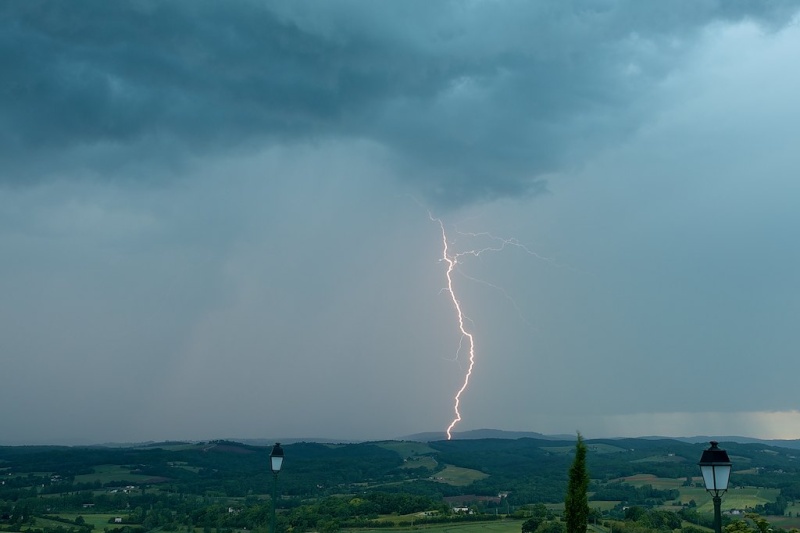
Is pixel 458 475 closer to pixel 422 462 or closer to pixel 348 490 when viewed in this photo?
pixel 422 462

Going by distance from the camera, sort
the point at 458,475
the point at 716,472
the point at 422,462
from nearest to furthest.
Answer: the point at 716,472 < the point at 458,475 < the point at 422,462

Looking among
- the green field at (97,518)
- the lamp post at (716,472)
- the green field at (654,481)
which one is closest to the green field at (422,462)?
the green field at (654,481)

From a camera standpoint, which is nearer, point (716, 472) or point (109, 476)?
point (716, 472)

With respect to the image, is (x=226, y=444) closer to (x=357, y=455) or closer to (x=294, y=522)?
(x=357, y=455)

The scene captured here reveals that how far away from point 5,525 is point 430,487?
73.8m

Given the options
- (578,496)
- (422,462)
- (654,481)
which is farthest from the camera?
(422,462)

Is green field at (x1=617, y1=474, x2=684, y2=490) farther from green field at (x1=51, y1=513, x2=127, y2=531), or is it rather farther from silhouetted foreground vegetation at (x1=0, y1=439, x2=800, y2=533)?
green field at (x1=51, y1=513, x2=127, y2=531)

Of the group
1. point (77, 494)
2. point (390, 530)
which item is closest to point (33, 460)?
point (77, 494)

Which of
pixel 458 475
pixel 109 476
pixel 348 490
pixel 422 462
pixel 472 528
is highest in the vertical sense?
pixel 472 528

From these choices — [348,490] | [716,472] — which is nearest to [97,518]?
[348,490]

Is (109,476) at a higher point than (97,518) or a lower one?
higher

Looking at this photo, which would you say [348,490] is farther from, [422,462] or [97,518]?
[97,518]

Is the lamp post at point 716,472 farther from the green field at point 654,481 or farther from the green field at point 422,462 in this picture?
the green field at point 422,462

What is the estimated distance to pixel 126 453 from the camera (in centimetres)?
17675
